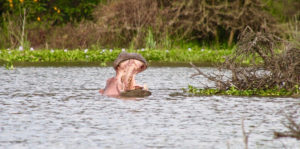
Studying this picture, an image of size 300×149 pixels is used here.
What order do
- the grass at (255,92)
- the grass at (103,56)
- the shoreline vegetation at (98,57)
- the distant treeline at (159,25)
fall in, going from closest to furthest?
the grass at (255,92)
the shoreline vegetation at (98,57)
the grass at (103,56)
the distant treeline at (159,25)

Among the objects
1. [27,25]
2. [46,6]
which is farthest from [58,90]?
[46,6]

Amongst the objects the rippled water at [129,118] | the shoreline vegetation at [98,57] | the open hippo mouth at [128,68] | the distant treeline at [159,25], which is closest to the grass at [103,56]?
the shoreline vegetation at [98,57]

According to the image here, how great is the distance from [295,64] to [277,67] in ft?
1.01

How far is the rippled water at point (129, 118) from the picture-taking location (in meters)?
6.28

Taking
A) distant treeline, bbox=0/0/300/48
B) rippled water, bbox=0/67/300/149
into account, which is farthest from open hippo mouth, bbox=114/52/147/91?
distant treeline, bbox=0/0/300/48

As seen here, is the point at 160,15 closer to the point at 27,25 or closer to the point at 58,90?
the point at 27,25

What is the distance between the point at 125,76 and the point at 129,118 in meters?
2.69

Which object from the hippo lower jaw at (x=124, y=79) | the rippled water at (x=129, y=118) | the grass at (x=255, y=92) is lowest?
the rippled water at (x=129, y=118)

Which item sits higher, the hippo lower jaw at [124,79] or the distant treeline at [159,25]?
the distant treeline at [159,25]

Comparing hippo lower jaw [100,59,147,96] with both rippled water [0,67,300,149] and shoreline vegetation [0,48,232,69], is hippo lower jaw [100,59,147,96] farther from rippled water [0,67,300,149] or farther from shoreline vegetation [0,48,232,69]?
shoreline vegetation [0,48,232,69]

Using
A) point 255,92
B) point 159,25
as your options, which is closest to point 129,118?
point 255,92

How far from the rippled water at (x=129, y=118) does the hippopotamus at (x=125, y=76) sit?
31cm

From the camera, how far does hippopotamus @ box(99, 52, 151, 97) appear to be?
411 inches

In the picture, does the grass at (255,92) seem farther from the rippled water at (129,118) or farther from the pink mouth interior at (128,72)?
the pink mouth interior at (128,72)
